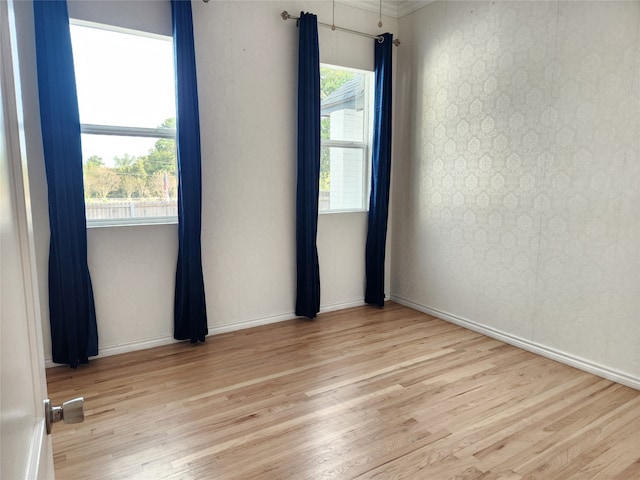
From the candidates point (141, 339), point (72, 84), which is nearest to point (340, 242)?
point (141, 339)

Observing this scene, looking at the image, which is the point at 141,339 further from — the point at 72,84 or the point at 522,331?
the point at 522,331

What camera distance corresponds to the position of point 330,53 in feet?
12.5

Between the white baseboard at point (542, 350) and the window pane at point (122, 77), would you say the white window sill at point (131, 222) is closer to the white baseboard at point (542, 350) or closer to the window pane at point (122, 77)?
the window pane at point (122, 77)

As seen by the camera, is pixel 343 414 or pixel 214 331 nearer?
pixel 343 414

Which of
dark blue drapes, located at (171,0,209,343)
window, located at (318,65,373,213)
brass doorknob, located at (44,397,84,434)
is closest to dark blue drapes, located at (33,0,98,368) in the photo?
dark blue drapes, located at (171,0,209,343)

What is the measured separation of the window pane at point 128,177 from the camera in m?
3.03

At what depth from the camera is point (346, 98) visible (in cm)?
410

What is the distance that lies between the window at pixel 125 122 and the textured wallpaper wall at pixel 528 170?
2.22 metres

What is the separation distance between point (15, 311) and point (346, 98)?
376cm

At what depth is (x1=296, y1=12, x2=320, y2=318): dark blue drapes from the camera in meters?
3.55

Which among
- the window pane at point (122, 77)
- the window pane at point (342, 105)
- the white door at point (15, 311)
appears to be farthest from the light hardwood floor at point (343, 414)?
the window pane at point (342, 105)

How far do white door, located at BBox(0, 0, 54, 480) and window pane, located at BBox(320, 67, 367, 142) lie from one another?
328cm

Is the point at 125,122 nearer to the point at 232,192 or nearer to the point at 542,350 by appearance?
the point at 232,192

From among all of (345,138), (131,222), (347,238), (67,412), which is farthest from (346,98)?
(67,412)
